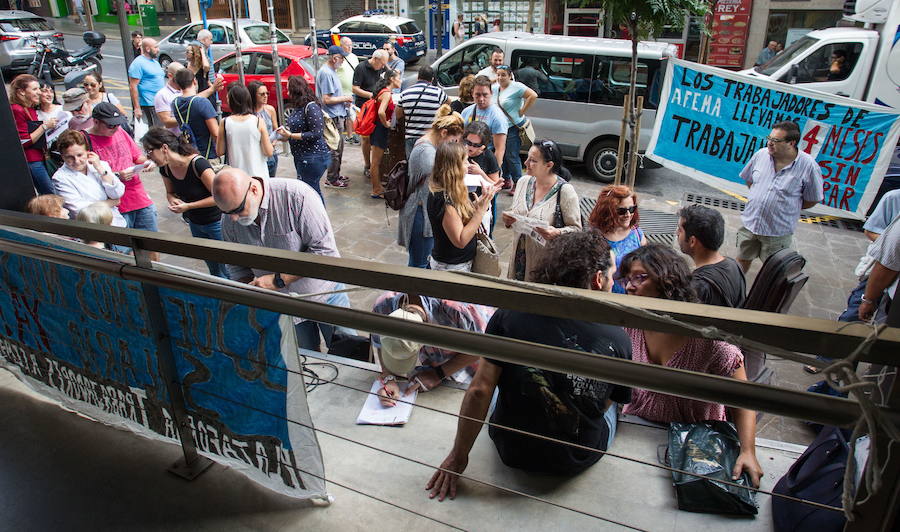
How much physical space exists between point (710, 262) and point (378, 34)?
59.0ft

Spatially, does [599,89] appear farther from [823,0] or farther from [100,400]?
[823,0]

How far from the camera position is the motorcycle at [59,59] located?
1755 cm

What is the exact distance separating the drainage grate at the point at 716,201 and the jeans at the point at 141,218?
6.96 m

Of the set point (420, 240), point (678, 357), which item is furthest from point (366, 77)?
point (678, 357)

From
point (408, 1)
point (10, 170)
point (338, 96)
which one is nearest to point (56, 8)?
point (408, 1)

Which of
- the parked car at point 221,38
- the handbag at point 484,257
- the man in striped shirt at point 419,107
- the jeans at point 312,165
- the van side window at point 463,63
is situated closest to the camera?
the handbag at point 484,257

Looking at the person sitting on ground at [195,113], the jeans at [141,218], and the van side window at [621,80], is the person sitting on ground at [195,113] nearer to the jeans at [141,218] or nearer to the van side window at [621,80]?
the jeans at [141,218]

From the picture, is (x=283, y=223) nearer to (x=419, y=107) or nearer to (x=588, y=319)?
(x=588, y=319)

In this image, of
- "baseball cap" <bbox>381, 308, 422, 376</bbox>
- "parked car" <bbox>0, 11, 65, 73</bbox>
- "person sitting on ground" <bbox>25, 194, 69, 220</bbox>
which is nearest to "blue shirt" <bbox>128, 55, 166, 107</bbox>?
"person sitting on ground" <bbox>25, 194, 69, 220</bbox>

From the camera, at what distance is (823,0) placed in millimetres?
18859

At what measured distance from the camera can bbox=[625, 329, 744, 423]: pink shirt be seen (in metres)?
2.72

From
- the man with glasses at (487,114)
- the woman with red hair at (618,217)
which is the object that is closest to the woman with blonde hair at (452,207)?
the woman with red hair at (618,217)

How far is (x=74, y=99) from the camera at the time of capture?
261 inches

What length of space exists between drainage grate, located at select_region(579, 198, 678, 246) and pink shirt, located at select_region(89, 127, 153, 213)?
411cm
